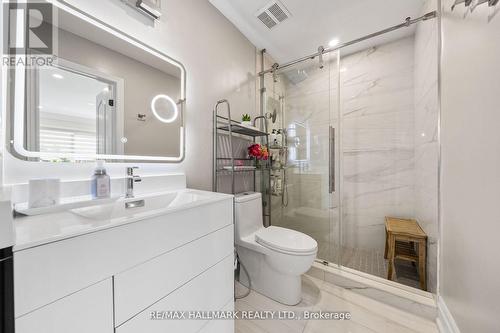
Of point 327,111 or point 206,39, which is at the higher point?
point 206,39

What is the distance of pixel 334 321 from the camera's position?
134 centimetres

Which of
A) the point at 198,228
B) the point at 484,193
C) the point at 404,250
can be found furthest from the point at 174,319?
the point at 404,250

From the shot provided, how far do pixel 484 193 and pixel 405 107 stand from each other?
5.24 ft

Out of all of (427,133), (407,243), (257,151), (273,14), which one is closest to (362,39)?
(273,14)

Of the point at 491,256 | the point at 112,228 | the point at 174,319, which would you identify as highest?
the point at 112,228

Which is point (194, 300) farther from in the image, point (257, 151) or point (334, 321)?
point (257, 151)

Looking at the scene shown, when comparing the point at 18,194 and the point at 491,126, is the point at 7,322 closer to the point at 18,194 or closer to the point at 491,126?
the point at 18,194

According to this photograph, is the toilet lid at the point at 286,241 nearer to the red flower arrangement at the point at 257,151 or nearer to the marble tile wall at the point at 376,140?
the red flower arrangement at the point at 257,151

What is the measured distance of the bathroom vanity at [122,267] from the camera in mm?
485

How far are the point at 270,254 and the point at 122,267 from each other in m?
1.05

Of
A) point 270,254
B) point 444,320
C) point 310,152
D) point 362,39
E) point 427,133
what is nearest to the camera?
point 444,320

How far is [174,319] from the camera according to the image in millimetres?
819

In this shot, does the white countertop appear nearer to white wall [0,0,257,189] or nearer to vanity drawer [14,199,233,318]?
vanity drawer [14,199,233,318]

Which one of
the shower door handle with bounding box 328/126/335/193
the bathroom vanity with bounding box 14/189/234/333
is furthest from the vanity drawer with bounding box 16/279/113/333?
the shower door handle with bounding box 328/126/335/193
